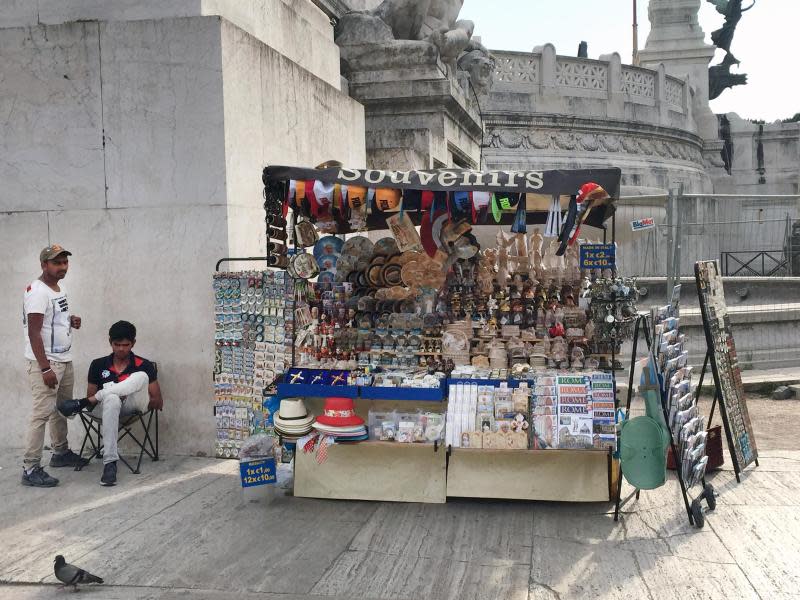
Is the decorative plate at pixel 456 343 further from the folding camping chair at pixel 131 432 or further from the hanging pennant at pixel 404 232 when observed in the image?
the folding camping chair at pixel 131 432

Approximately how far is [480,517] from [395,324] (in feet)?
5.61

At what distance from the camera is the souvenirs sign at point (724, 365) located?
615cm

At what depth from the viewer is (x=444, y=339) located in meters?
6.32

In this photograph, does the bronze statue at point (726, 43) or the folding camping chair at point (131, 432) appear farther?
the bronze statue at point (726, 43)

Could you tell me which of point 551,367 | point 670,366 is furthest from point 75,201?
point 670,366

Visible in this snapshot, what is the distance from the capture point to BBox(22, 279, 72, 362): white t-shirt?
634 cm

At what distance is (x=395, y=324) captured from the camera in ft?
21.2

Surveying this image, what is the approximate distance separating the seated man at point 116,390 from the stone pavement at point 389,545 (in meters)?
0.46

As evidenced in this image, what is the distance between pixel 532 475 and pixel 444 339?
128 cm

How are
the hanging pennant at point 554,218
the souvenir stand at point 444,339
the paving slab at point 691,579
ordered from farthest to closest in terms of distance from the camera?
the hanging pennant at point 554,218
the souvenir stand at point 444,339
the paving slab at point 691,579

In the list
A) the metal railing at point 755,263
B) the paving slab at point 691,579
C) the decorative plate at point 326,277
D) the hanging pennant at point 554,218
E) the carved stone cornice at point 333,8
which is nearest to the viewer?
the paving slab at point 691,579

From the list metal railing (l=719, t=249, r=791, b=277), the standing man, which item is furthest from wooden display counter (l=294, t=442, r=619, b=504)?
metal railing (l=719, t=249, r=791, b=277)

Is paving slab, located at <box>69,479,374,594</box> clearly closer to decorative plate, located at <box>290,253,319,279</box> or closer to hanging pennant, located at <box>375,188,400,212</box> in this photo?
decorative plate, located at <box>290,253,319,279</box>

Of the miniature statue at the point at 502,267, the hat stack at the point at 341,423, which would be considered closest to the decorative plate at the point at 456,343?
the miniature statue at the point at 502,267
